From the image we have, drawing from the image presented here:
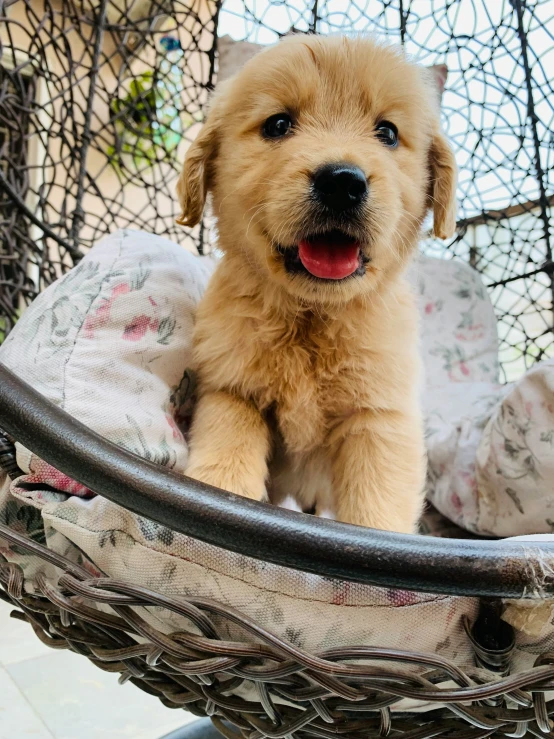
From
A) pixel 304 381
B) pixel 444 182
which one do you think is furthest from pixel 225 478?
pixel 444 182

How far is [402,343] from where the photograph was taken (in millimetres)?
992

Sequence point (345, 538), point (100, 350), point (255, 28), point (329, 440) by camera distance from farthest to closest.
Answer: point (255, 28) → point (329, 440) → point (100, 350) → point (345, 538)

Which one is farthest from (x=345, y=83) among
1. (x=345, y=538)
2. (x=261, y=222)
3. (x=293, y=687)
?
(x=293, y=687)

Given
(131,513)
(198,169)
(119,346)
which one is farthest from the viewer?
(198,169)

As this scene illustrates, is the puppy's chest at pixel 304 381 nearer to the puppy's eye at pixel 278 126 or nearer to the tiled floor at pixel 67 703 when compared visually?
the puppy's eye at pixel 278 126

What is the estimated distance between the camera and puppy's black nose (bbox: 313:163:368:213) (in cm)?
79

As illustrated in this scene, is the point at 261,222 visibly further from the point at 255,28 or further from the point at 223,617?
the point at 255,28

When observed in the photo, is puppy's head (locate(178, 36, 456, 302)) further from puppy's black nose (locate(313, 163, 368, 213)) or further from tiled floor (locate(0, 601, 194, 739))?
tiled floor (locate(0, 601, 194, 739))

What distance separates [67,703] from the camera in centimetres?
135

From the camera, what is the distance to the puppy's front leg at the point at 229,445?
2.81ft

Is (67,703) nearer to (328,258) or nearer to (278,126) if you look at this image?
(328,258)

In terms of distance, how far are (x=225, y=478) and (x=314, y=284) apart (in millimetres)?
305

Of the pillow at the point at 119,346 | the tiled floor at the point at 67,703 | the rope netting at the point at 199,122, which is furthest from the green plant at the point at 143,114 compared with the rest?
the tiled floor at the point at 67,703

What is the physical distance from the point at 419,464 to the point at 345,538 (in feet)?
1.62
